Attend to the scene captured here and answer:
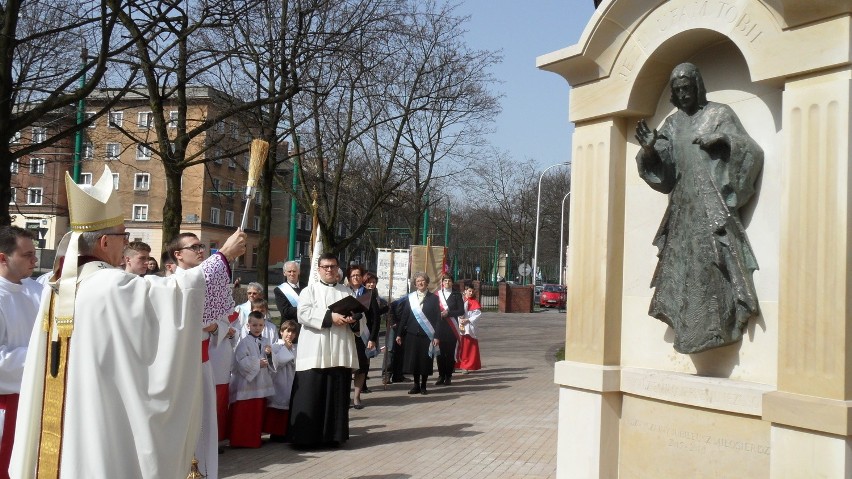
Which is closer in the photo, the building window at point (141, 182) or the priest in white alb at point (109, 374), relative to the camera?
the priest in white alb at point (109, 374)

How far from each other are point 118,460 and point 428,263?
1595cm

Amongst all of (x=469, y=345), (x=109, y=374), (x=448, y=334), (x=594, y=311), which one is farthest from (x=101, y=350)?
(x=469, y=345)

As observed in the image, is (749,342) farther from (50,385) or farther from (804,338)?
(50,385)

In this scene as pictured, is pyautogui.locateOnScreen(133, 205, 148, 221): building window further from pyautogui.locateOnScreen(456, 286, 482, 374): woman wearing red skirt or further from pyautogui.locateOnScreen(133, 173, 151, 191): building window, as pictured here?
pyautogui.locateOnScreen(456, 286, 482, 374): woman wearing red skirt

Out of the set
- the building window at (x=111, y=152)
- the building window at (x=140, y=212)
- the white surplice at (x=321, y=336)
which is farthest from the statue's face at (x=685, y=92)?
the building window at (x=140, y=212)

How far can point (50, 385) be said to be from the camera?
4.80 m

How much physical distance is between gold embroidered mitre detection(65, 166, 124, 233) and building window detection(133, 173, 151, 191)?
193ft

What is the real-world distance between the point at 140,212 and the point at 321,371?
55.7 meters

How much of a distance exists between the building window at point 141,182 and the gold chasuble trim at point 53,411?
2319 inches

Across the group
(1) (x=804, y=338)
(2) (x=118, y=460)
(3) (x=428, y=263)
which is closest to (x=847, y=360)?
(1) (x=804, y=338)

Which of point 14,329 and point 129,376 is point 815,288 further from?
point 14,329

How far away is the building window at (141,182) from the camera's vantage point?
201ft

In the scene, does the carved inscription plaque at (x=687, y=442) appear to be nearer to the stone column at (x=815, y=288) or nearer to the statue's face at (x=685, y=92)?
the stone column at (x=815, y=288)


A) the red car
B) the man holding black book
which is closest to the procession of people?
the man holding black book
